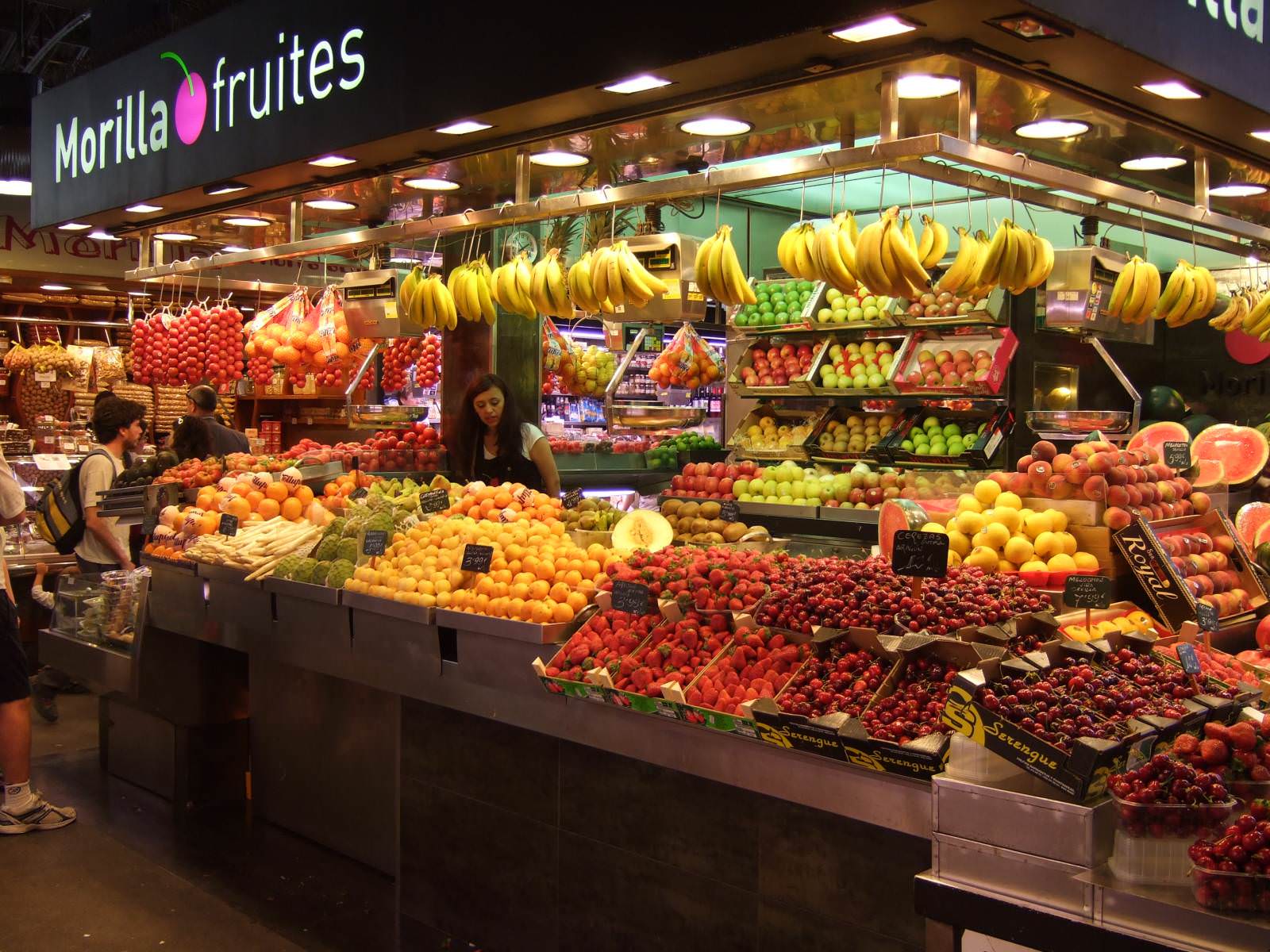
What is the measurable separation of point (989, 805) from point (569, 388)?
6.16 meters

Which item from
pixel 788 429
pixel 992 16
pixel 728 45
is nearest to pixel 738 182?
pixel 728 45

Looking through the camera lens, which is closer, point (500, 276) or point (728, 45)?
point (728, 45)

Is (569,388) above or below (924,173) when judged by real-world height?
below

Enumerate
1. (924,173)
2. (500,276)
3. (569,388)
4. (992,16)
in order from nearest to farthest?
(992,16), (924,173), (500,276), (569,388)

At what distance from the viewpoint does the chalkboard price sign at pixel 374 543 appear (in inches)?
189

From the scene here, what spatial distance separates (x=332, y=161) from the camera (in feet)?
17.3

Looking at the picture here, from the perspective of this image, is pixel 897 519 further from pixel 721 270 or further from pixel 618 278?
pixel 618 278

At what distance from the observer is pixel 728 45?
3.58m

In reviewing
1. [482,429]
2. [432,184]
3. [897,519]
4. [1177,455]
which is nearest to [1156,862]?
[897,519]

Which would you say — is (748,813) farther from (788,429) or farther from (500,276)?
(788,429)

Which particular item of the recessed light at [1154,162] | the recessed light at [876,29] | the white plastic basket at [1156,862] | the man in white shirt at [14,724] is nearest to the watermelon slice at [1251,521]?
the recessed light at [1154,162]

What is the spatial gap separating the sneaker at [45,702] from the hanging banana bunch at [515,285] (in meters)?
4.25

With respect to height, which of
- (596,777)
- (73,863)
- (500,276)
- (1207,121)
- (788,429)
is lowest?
(73,863)

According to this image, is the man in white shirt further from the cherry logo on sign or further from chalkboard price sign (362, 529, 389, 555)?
the cherry logo on sign
